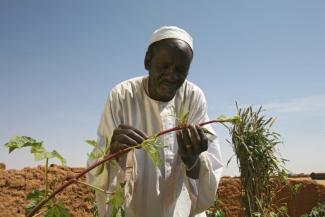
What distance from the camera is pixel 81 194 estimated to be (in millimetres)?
6520

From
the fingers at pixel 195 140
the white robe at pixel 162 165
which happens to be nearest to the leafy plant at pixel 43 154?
the fingers at pixel 195 140

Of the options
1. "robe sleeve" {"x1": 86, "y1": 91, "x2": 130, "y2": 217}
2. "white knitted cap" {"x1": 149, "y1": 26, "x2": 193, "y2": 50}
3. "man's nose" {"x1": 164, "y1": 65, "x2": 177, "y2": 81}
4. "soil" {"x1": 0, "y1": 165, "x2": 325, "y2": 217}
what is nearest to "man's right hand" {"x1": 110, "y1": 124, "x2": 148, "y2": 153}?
"robe sleeve" {"x1": 86, "y1": 91, "x2": 130, "y2": 217}

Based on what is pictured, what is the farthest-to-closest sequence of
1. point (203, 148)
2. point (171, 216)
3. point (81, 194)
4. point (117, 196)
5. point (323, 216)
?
point (323, 216) < point (81, 194) < point (171, 216) < point (203, 148) < point (117, 196)

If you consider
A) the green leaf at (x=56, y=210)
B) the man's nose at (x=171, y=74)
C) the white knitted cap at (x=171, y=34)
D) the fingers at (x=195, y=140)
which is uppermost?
the white knitted cap at (x=171, y=34)

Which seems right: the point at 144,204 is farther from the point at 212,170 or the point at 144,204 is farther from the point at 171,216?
the point at 212,170

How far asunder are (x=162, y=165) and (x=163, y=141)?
0.55 ft

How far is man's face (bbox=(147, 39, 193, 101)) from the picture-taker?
247cm

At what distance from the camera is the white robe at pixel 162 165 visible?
264 centimetres

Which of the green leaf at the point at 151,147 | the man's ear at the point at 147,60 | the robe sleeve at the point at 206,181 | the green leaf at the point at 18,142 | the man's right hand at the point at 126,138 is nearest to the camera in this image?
the green leaf at the point at 18,142

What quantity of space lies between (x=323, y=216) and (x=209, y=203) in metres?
5.23

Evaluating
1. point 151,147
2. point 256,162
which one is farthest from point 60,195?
point 151,147

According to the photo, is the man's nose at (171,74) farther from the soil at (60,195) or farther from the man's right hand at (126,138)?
the soil at (60,195)

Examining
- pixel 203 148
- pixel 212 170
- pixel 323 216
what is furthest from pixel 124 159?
pixel 323 216

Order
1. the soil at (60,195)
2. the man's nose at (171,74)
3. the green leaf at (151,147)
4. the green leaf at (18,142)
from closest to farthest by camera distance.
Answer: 1. the green leaf at (18,142)
2. the green leaf at (151,147)
3. the man's nose at (171,74)
4. the soil at (60,195)
